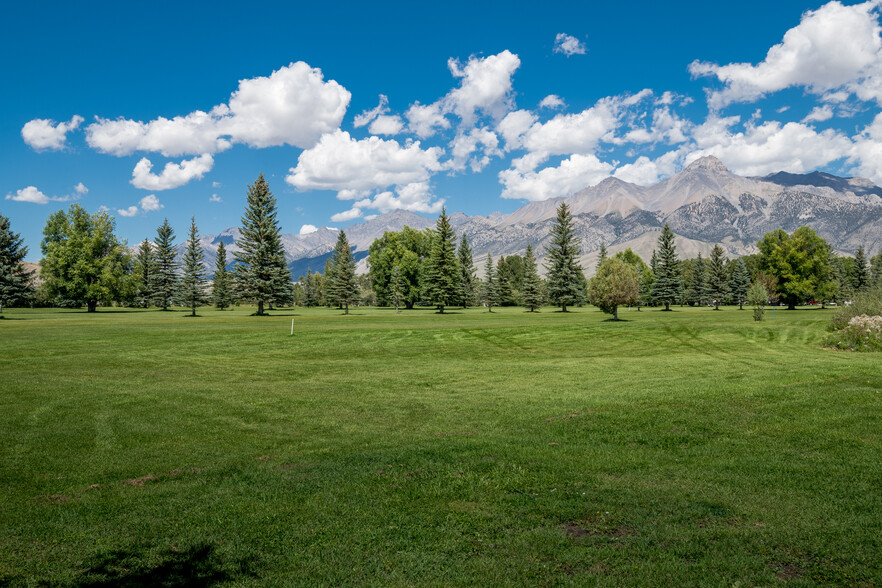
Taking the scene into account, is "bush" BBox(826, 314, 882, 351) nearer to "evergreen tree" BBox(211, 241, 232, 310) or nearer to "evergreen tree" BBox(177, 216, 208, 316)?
"evergreen tree" BBox(177, 216, 208, 316)

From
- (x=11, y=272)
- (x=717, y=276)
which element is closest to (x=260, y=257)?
(x=11, y=272)

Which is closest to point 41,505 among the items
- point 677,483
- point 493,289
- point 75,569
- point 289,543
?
point 75,569

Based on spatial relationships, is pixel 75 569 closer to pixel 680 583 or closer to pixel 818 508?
pixel 680 583

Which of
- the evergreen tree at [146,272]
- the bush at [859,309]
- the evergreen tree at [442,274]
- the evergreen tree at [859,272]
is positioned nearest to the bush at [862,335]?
the bush at [859,309]

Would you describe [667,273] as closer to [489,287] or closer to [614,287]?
[489,287]

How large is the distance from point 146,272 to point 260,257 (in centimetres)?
3611

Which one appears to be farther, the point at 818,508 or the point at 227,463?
the point at 227,463

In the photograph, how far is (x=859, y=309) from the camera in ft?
84.7

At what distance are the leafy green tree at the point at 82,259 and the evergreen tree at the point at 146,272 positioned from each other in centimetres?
928

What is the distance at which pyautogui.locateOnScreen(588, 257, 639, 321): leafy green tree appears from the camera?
52.8 meters

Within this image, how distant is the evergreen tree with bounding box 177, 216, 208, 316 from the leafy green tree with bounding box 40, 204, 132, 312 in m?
8.36

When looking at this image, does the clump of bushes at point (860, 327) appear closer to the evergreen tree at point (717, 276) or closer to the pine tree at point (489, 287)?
the pine tree at point (489, 287)

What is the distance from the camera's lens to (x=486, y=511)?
242 inches

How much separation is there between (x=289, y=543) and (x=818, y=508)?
634 cm
